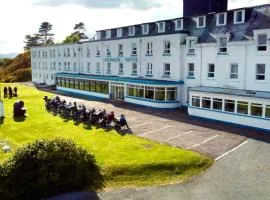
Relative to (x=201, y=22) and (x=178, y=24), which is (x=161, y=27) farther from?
(x=201, y=22)

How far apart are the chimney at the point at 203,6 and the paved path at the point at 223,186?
25.7m

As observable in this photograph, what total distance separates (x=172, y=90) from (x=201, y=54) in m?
5.37

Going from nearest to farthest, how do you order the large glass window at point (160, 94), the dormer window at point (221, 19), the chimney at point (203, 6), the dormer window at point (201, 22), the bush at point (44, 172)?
the bush at point (44, 172) → the dormer window at point (221, 19) → the dormer window at point (201, 22) → the large glass window at point (160, 94) → the chimney at point (203, 6)

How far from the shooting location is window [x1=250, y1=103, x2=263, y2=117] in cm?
2727

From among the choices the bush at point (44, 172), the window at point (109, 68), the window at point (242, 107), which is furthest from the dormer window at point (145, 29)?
the bush at point (44, 172)

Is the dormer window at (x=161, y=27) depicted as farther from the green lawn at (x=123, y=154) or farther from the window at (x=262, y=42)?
the green lawn at (x=123, y=154)

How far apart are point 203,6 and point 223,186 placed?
3002 cm

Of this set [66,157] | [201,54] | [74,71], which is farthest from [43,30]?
[66,157]

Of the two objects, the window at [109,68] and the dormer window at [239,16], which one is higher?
the dormer window at [239,16]

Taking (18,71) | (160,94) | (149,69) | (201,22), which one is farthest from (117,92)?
(18,71)

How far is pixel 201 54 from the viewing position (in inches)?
1400

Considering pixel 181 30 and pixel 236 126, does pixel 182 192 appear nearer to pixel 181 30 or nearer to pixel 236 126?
pixel 236 126

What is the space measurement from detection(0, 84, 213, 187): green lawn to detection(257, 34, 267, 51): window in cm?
1369

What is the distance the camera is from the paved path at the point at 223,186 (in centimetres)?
1608
